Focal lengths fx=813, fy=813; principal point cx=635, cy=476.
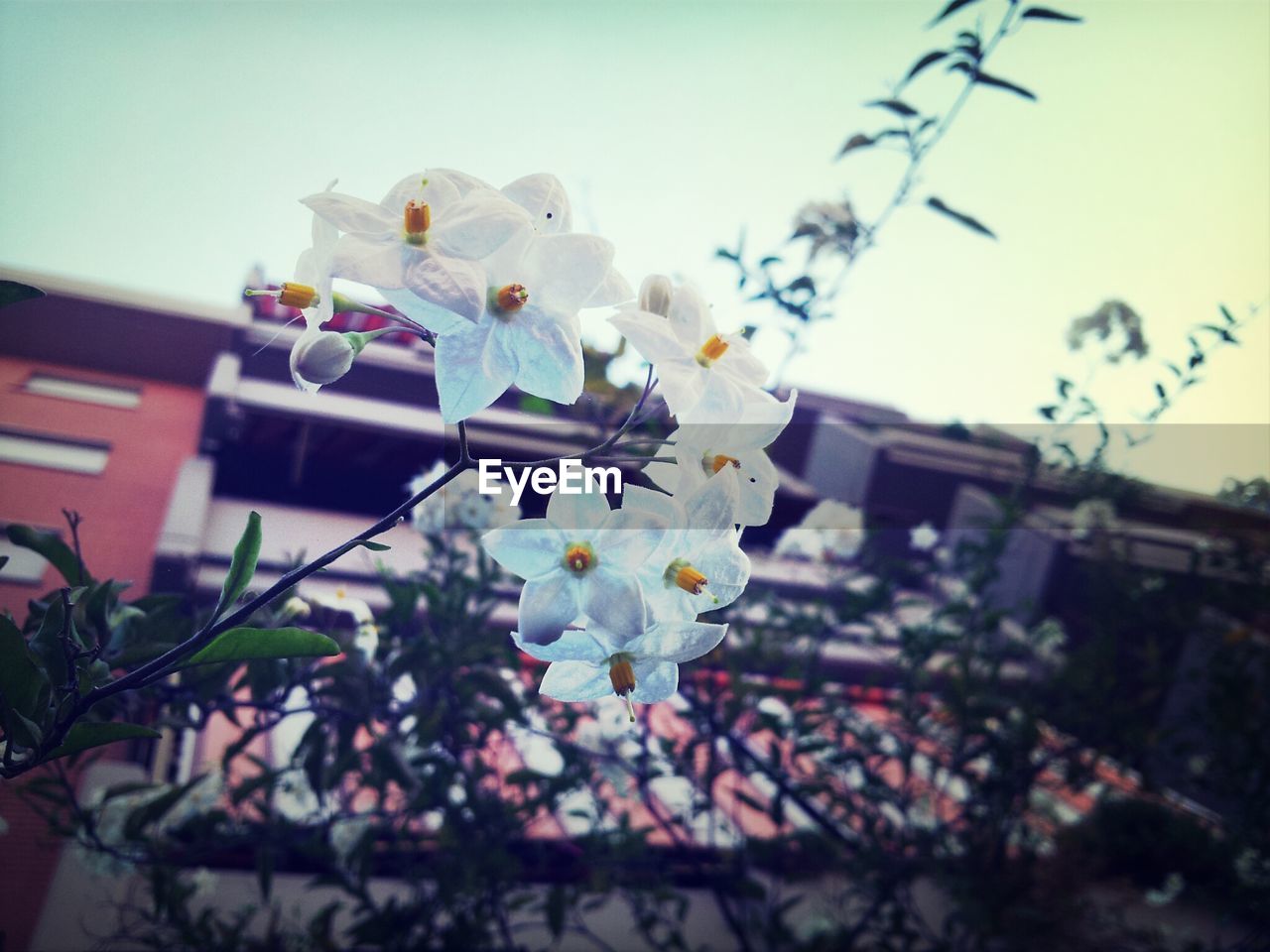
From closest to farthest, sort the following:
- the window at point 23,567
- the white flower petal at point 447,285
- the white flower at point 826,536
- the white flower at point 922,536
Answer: the white flower petal at point 447,285, the window at point 23,567, the white flower at point 826,536, the white flower at point 922,536

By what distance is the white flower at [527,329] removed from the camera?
313 millimetres

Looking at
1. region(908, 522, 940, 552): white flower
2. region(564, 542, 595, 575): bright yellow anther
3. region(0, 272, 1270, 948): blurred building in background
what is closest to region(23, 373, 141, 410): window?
region(0, 272, 1270, 948): blurred building in background

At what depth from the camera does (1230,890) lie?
148cm

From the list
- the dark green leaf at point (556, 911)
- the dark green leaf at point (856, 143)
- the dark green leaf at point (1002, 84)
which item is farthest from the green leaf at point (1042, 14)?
the dark green leaf at point (556, 911)

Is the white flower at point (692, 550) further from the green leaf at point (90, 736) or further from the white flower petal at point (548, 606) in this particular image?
the green leaf at point (90, 736)

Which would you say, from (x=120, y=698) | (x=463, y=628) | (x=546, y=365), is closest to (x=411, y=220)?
(x=546, y=365)

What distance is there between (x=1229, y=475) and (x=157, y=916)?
156 cm

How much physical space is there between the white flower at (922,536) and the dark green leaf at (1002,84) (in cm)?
83

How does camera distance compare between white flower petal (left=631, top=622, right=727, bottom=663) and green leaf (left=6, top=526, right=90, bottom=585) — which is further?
green leaf (left=6, top=526, right=90, bottom=585)

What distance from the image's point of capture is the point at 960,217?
872 mm

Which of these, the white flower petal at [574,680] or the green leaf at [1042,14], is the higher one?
the green leaf at [1042,14]

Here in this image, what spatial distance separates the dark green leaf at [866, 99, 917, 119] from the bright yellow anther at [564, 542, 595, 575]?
0.82 meters

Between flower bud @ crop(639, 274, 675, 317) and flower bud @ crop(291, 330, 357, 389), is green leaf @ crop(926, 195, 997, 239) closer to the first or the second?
flower bud @ crop(639, 274, 675, 317)

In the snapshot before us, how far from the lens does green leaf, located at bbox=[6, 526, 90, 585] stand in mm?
520
